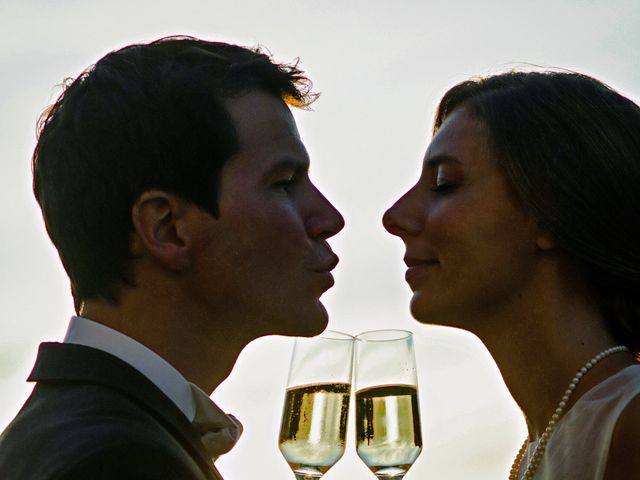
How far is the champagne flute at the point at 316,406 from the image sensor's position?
189 inches

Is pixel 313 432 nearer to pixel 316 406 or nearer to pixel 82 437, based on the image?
pixel 316 406

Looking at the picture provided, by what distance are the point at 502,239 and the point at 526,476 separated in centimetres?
127

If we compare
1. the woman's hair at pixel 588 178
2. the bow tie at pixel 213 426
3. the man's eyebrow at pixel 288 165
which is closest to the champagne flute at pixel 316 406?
the bow tie at pixel 213 426

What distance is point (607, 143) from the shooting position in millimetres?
4938

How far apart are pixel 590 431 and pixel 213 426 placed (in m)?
1.79

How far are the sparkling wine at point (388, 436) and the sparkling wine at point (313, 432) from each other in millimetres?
115

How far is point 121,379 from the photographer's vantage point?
3.82 meters

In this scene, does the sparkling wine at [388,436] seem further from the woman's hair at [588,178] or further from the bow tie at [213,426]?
the woman's hair at [588,178]

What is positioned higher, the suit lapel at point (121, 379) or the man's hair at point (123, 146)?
the man's hair at point (123, 146)

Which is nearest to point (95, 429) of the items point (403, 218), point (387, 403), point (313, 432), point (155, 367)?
point (155, 367)

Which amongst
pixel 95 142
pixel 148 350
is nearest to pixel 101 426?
pixel 148 350

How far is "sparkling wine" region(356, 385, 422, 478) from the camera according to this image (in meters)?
4.85

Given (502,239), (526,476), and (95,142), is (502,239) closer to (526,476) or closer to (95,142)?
(526,476)

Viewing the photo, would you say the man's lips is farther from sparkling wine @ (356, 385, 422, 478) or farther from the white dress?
the white dress
